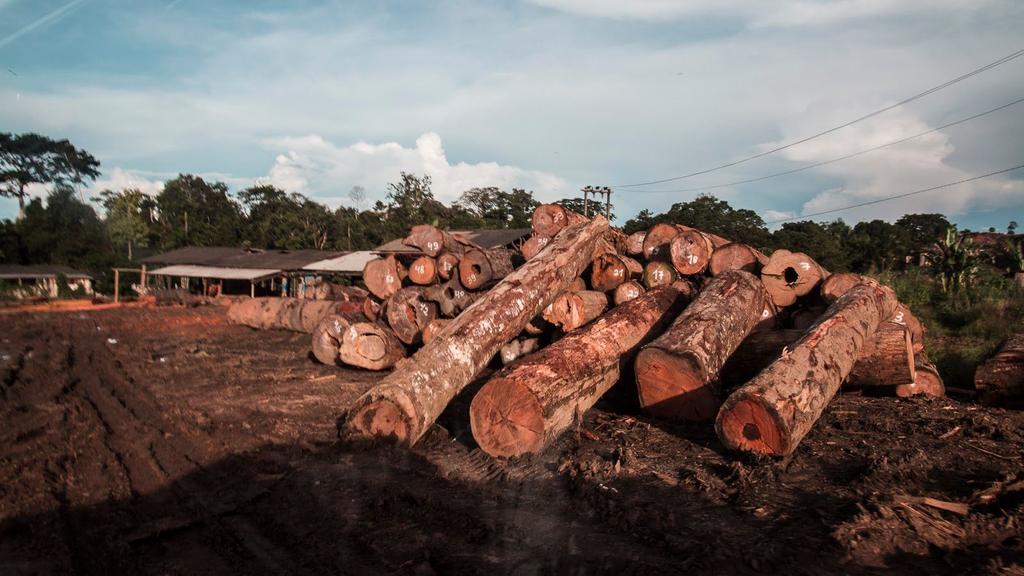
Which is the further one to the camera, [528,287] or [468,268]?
[468,268]

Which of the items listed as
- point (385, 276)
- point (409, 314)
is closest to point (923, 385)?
point (409, 314)

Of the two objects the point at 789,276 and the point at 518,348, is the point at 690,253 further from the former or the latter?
the point at 518,348

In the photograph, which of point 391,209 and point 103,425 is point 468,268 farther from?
point 391,209

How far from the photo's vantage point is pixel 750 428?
493cm

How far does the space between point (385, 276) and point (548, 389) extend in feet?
19.4

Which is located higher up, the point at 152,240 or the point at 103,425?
the point at 152,240

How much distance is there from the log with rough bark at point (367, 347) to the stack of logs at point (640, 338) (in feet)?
1.50

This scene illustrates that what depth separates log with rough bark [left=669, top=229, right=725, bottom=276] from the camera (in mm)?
8766

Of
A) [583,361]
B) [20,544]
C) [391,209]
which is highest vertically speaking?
[391,209]

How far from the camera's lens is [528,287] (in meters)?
7.18

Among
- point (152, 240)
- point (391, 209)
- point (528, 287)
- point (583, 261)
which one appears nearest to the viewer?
point (528, 287)

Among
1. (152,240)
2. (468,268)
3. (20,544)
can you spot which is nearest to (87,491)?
(20,544)

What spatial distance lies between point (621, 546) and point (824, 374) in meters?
2.82

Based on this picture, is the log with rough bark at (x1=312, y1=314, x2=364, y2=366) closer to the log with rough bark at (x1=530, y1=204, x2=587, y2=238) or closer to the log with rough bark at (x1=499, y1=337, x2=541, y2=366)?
the log with rough bark at (x1=499, y1=337, x2=541, y2=366)
